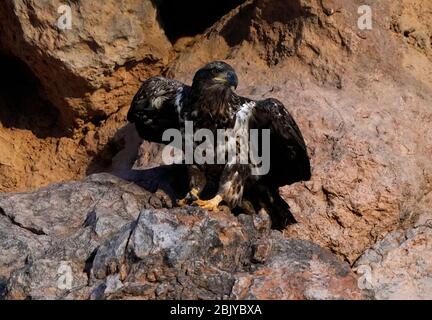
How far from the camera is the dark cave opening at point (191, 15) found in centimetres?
940

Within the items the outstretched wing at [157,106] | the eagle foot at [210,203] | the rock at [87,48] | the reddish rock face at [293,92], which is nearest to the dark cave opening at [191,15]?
the reddish rock face at [293,92]

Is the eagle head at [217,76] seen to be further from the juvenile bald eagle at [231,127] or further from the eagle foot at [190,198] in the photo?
the eagle foot at [190,198]

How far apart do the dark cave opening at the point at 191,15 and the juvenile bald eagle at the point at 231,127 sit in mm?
2004

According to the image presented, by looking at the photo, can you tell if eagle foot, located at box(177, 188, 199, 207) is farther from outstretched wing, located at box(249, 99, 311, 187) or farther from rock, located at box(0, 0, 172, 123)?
rock, located at box(0, 0, 172, 123)

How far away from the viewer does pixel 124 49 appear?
8625mm

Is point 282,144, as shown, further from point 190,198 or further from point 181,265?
point 181,265

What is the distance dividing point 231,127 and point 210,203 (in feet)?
1.96

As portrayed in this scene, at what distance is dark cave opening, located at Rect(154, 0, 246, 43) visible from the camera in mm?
9398

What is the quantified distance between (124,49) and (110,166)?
1.05m

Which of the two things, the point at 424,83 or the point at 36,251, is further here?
the point at 424,83

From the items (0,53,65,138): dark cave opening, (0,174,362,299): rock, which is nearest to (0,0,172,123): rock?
(0,53,65,138): dark cave opening
